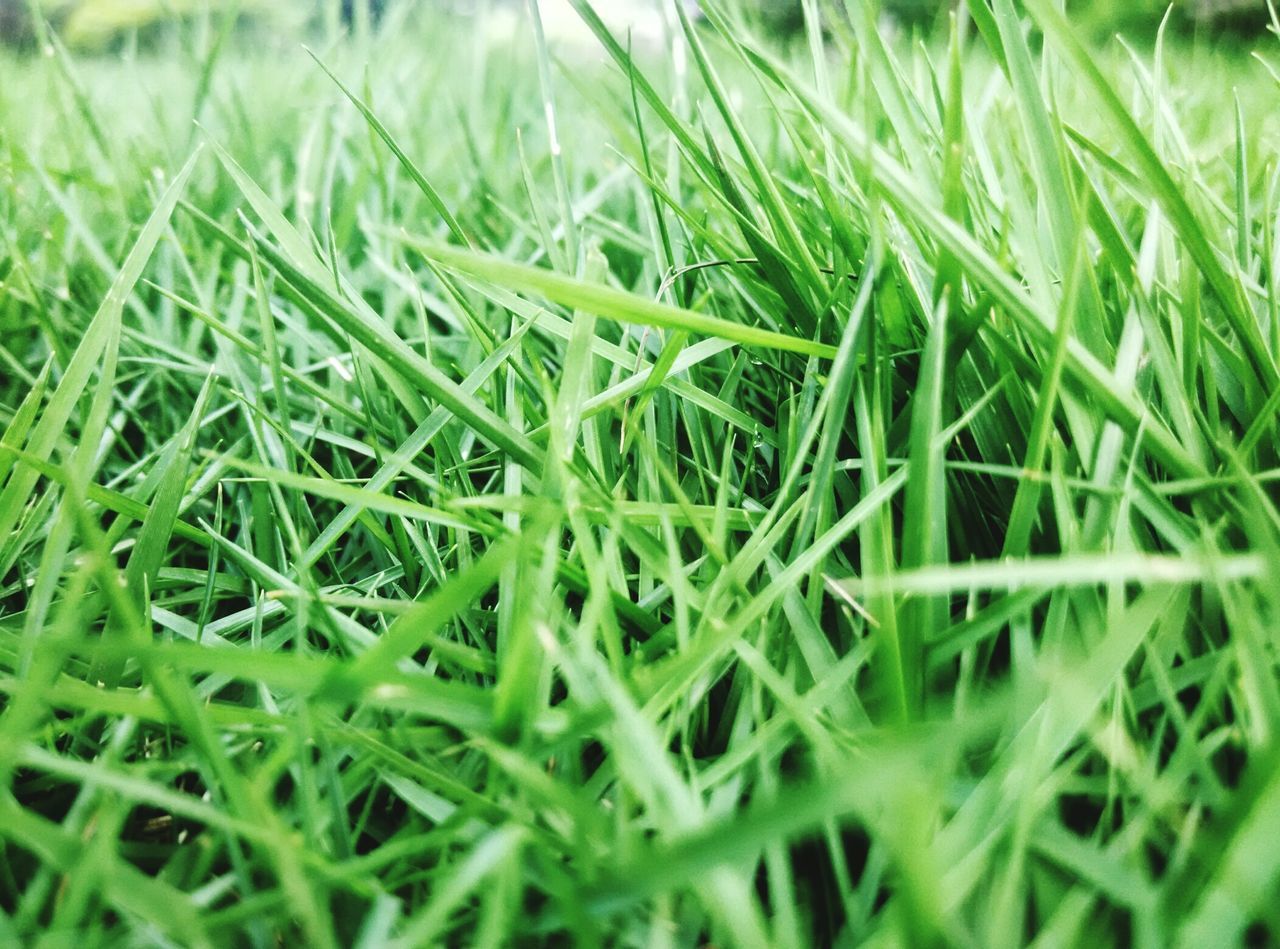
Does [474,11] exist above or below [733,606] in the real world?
above

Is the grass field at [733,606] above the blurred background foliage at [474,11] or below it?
below

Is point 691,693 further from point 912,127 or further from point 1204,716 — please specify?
point 912,127

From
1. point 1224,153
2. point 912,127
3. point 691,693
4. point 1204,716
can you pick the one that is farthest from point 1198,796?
point 1224,153

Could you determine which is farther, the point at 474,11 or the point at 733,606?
the point at 474,11

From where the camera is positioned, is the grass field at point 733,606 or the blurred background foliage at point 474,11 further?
the blurred background foliage at point 474,11

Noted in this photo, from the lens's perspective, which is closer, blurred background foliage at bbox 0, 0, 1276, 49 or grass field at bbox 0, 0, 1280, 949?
grass field at bbox 0, 0, 1280, 949
